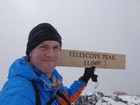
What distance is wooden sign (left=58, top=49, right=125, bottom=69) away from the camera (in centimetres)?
113

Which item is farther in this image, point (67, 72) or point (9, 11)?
point (67, 72)

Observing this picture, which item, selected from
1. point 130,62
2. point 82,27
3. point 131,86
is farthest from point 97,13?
point 131,86

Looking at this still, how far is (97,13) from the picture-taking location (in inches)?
95.1

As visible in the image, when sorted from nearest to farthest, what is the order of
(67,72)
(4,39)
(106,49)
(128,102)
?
1. (128,102)
2. (4,39)
3. (67,72)
4. (106,49)

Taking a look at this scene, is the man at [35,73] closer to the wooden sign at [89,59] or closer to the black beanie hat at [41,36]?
the black beanie hat at [41,36]

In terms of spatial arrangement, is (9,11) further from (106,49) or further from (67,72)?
(106,49)

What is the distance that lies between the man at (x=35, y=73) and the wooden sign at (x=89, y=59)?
0.26 m

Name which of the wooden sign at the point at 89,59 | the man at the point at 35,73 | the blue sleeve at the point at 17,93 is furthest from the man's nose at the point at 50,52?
the wooden sign at the point at 89,59

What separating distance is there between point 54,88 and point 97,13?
1794 millimetres

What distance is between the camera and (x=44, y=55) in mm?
737

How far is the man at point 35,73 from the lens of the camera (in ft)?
1.83

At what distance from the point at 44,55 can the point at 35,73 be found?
0.25 ft

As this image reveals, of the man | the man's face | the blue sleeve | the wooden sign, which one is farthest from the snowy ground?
the blue sleeve

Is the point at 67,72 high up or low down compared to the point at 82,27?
down
